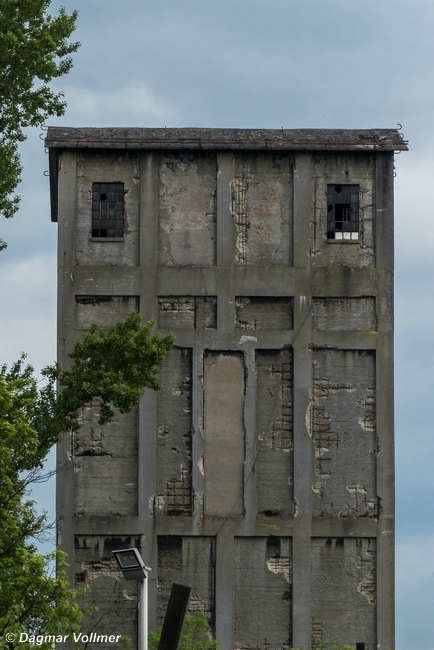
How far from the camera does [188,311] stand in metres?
30.2

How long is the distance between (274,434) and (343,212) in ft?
17.3

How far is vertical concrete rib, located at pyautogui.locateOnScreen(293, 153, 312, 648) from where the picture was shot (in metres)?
29.1

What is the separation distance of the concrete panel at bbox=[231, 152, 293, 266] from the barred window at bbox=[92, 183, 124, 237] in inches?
100.0

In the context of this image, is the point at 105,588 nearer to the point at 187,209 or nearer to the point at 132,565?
the point at 187,209

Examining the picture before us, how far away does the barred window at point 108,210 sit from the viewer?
30578mm

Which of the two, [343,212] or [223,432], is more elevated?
[343,212]

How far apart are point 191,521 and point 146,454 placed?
5.71ft

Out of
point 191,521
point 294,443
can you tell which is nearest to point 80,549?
point 191,521

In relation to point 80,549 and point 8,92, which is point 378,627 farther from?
point 8,92

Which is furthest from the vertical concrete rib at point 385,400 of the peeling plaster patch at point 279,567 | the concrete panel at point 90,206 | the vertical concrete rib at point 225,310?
the concrete panel at point 90,206

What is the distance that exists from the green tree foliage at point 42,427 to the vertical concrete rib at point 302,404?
19.8 feet

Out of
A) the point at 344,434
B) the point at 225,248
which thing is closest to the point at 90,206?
the point at 225,248

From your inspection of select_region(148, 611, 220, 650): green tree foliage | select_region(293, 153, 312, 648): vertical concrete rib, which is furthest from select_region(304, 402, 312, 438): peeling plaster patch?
select_region(148, 611, 220, 650): green tree foliage

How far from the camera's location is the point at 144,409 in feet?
97.5
